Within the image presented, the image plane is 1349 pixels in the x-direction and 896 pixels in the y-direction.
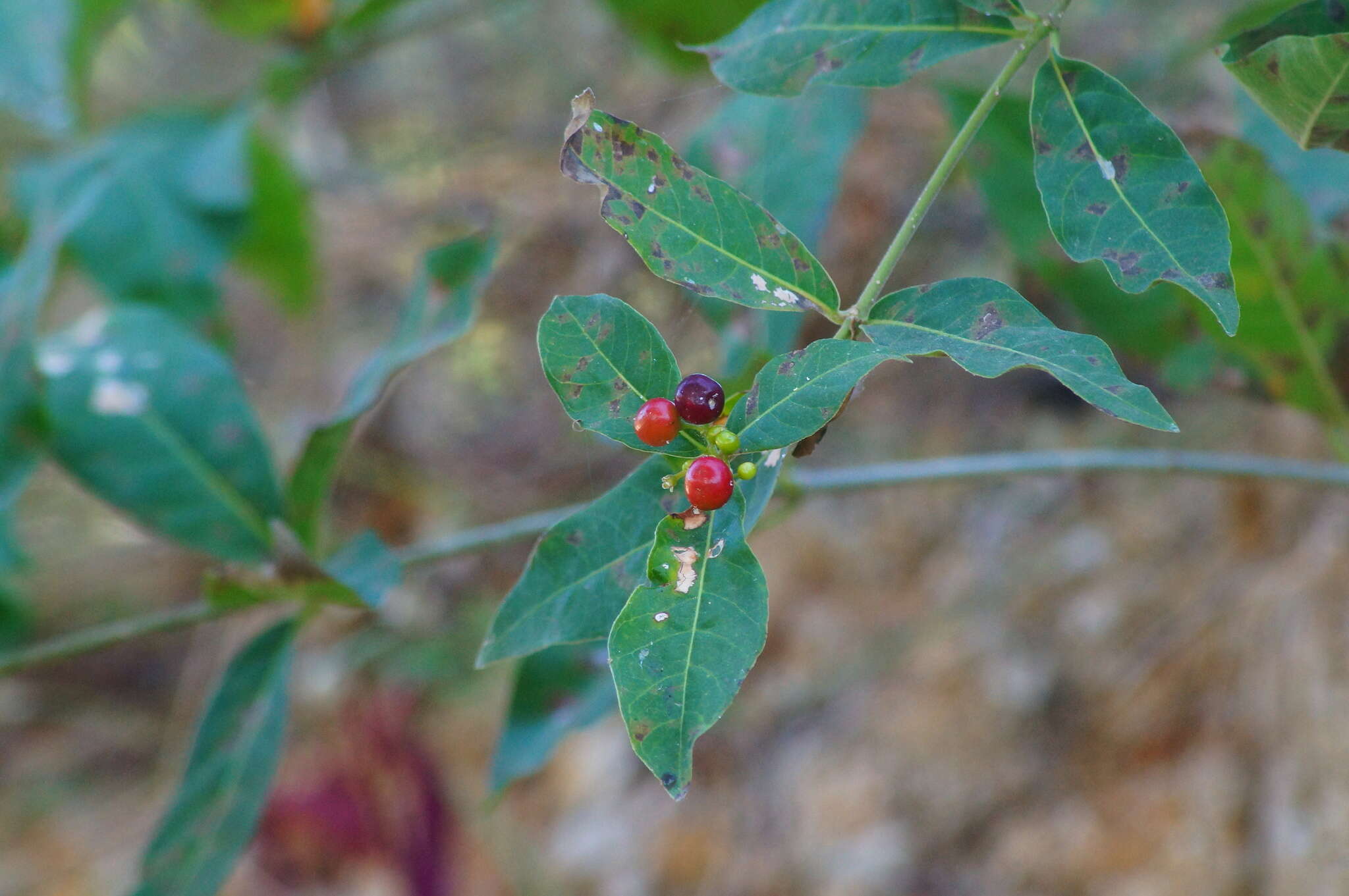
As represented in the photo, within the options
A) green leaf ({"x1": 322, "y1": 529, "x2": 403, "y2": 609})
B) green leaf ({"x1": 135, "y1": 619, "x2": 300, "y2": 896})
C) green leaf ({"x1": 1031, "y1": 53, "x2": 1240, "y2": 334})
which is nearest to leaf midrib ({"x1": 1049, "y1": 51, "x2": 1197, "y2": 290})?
green leaf ({"x1": 1031, "y1": 53, "x2": 1240, "y2": 334})

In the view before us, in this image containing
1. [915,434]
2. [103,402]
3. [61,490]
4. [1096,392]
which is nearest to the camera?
[1096,392]

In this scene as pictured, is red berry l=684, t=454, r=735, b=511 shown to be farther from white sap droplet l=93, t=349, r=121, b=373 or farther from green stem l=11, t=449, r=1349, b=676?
white sap droplet l=93, t=349, r=121, b=373

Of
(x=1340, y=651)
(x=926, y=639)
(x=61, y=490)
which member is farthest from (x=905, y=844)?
(x=61, y=490)

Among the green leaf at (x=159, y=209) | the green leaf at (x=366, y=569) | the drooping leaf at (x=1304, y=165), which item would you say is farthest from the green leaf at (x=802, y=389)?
the green leaf at (x=159, y=209)

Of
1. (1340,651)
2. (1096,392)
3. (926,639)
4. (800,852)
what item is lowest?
(800,852)

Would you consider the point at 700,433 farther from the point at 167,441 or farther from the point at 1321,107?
the point at 167,441

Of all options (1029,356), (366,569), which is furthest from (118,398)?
(1029,356)

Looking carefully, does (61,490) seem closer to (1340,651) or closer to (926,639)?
(926,639)
